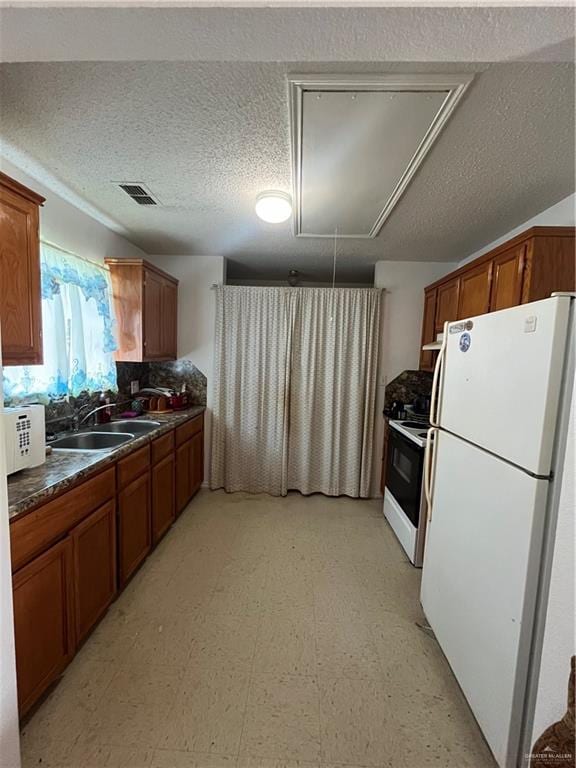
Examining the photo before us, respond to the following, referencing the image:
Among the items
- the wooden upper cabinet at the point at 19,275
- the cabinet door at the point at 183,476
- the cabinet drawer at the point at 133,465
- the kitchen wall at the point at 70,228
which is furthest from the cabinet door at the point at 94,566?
the kitchen wall at the point at 70,228

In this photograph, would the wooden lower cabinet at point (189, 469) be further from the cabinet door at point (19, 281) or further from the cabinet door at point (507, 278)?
the cabinet door at point (507, 278)

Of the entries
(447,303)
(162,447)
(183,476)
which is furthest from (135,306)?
(447,303)

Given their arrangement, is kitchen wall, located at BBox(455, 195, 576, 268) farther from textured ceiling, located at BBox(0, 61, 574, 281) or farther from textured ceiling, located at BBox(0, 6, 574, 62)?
textured ceiling, located at BBox(0, 6, 574, 62)

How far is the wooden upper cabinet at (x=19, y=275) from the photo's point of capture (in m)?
1.44

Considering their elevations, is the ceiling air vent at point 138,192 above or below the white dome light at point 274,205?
above

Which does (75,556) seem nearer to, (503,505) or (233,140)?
(503,505)

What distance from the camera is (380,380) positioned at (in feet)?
11.6

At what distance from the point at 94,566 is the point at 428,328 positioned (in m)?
3.21

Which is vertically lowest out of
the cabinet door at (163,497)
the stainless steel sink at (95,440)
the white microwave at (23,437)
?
the cabinet door at (163,497)

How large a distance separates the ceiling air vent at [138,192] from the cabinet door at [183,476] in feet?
6.11

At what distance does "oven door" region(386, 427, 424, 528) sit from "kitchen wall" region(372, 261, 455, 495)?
1.75 ft

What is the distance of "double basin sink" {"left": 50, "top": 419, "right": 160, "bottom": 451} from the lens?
2.18m

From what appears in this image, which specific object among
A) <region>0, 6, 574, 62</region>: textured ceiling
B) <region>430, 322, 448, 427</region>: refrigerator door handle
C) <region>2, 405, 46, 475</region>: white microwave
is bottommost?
<region>2, 405, 46, 475</region>: white microwave

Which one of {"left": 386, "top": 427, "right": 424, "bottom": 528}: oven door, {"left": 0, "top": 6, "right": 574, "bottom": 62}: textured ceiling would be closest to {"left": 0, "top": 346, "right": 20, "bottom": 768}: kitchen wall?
{"left": 0, "top": 6, "right": 574, "bottom": 62}: textured ceiling
